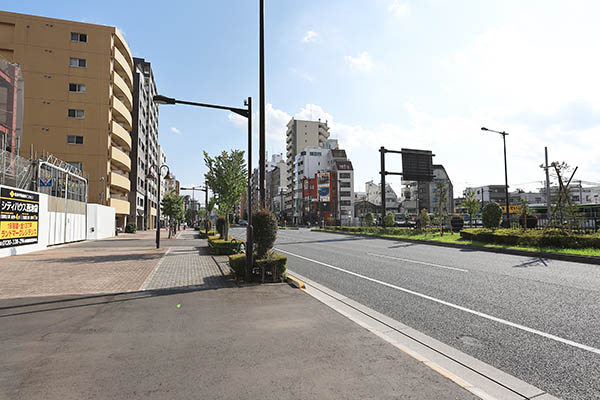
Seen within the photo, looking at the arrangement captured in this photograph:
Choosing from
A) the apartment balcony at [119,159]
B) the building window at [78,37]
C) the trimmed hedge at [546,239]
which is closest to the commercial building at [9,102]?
the apartment balcony at [119,159]

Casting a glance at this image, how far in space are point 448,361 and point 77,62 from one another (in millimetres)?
48163

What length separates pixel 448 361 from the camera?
3.86 meters

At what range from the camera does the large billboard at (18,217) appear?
14992mm

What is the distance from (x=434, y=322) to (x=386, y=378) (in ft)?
7.94

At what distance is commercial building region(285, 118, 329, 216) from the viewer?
106875 millimetres

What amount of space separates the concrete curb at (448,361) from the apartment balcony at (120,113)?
4425 centimetres

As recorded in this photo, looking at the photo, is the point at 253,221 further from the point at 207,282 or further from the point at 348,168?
the point at 348,168

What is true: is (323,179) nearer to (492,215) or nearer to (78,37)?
(78,37)

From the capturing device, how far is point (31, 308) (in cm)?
625

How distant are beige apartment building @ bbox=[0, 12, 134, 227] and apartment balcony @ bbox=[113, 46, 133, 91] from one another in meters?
0.81

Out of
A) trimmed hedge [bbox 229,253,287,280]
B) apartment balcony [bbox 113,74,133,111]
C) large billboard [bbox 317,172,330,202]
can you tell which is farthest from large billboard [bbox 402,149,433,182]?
large billboard [bbox 317,172,330,202]

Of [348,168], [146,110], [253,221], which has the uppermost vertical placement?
[146,110]

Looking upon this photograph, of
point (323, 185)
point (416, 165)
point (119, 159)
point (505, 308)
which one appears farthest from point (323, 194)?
point (505, 308)

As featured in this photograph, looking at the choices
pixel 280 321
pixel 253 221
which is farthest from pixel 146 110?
pixel 280 321
